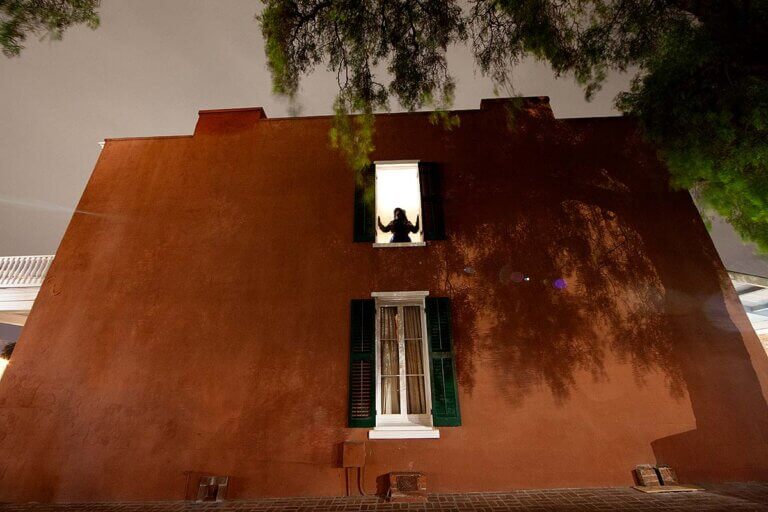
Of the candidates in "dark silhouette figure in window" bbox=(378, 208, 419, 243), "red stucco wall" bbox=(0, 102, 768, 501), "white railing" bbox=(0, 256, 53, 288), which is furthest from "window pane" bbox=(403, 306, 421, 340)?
"white railing" bbox=(0, 256, 53, 288)

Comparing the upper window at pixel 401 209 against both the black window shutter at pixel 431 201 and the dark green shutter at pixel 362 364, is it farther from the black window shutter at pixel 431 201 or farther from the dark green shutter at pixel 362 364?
the dark green shutter at pixel 362 364

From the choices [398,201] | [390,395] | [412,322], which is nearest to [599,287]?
[412,322]

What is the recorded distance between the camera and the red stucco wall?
4.57 m

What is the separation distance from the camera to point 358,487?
442cm

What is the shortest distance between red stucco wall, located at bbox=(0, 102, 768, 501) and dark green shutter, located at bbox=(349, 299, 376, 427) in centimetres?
15

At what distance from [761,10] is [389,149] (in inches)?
193

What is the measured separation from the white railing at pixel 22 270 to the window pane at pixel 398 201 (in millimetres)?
7273

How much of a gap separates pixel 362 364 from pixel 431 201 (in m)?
2.95

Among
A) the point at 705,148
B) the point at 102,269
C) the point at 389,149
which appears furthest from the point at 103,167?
the point at 705,148

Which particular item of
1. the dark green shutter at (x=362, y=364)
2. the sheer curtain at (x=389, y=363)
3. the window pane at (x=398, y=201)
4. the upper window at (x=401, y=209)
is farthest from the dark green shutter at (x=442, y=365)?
the window pane at (x=398, y=201)

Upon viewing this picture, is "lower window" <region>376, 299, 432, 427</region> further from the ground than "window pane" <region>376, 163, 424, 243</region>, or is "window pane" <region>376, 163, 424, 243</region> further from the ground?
"window pane" <region>376, 163, 424, 243</region>

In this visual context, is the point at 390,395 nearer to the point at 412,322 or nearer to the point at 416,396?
the point at 416,396

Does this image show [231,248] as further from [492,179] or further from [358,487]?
[492,179]

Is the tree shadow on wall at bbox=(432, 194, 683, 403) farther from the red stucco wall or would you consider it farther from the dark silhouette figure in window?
the dark silhouette figure in window
